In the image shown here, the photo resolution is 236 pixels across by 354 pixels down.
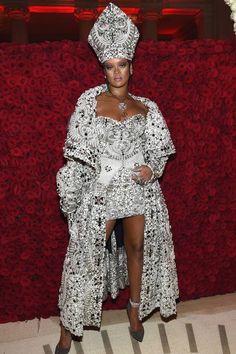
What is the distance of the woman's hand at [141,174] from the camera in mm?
2898

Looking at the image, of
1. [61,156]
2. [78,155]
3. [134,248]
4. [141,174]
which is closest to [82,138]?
[78,155]

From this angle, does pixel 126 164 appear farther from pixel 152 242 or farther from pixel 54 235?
pixel 54 235

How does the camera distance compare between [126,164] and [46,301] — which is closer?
[126,164]

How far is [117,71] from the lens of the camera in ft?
9.15

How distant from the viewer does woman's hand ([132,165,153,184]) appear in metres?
2.90

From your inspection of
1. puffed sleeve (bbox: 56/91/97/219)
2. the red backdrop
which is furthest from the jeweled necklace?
the red backdrop

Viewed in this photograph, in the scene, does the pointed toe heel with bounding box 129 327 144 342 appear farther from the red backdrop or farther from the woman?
the red backdrop

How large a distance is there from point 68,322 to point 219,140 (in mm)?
1780

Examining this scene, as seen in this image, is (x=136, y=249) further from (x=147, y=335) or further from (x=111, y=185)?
(x=147, y=335)

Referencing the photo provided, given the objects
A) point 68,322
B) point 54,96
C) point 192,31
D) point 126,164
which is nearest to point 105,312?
point 68,322

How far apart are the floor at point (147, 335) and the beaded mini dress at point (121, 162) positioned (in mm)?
942

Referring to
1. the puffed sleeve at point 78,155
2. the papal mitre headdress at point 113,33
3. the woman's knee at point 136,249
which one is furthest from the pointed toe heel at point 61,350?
the papal mitre headdress at point 113,33

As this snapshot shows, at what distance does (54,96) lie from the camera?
10.6 feet

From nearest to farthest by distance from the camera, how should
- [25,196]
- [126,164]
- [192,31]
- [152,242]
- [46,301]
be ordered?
1. [126,164]
2. [152,242]
3. [25,196]
4. [46,301]
5. [192,31]
